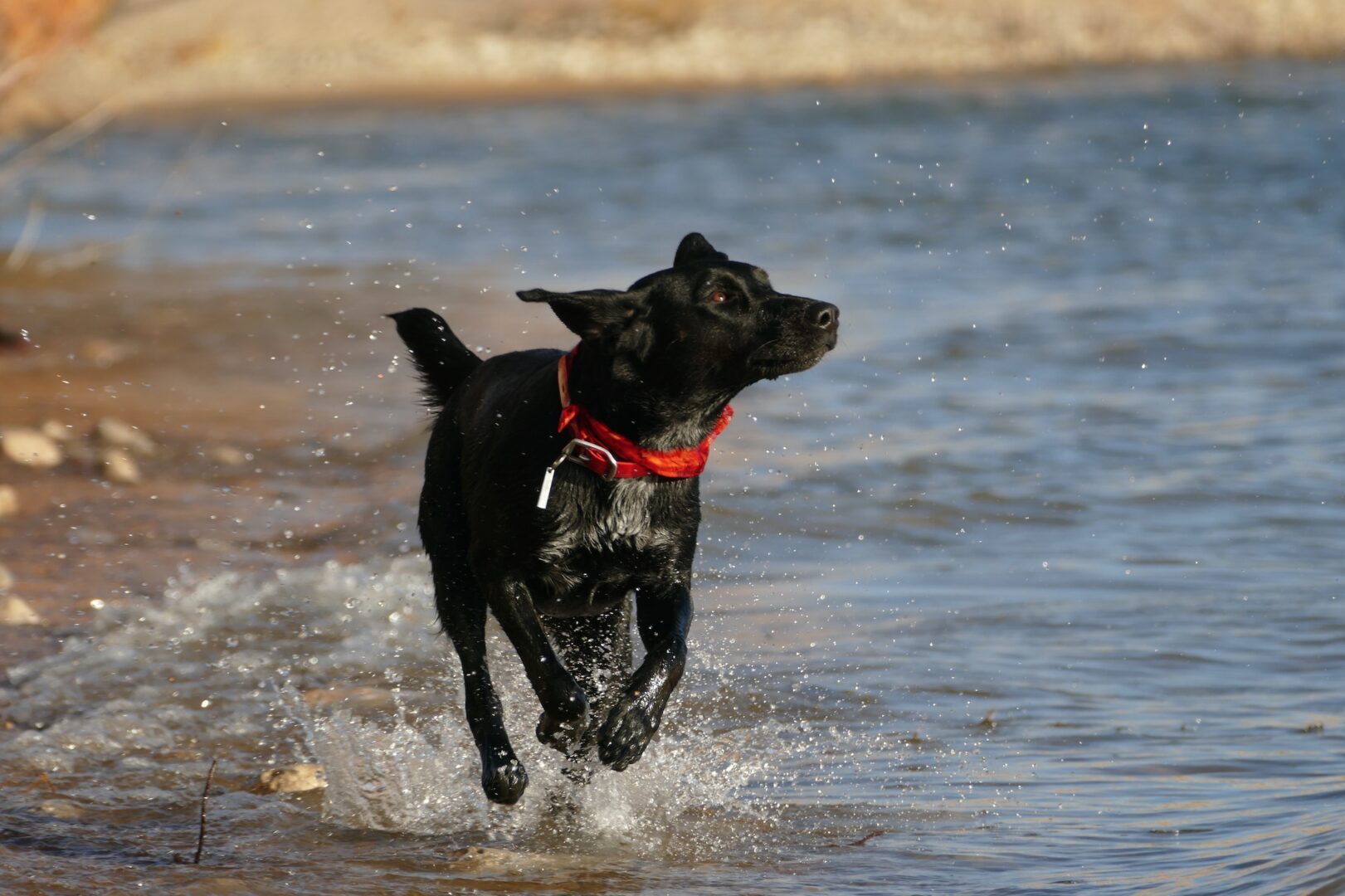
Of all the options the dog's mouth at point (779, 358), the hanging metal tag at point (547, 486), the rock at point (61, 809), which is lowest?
the rock at point (61, 809)

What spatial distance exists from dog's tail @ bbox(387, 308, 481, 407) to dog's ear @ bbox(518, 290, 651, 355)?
0.95 metres

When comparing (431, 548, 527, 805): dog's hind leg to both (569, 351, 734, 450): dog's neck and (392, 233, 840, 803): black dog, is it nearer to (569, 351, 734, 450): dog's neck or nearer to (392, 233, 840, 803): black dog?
(392, 233, 840, 803): black dog

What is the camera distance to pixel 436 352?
5605 millimetres

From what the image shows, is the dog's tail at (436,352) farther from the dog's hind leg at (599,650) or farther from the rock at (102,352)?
the rock at (102,352)

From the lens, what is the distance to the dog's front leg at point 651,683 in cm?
466

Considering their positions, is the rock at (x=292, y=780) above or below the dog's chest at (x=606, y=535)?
below

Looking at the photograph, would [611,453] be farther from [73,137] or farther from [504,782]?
[73,137]

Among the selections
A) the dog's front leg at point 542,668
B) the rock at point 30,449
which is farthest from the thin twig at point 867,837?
the rock at point 30,449

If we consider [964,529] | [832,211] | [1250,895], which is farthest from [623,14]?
[1250,895]

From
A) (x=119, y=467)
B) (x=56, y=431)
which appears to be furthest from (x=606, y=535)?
(x=56, y=431)

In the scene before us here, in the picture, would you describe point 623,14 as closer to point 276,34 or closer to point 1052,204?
point 276,34

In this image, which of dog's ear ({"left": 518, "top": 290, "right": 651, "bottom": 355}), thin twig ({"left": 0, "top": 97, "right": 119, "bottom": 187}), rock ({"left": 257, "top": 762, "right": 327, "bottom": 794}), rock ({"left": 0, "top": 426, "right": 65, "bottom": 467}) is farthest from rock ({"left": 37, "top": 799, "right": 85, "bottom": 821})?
thin twig ({"left": 0, "top": 97, "right": 119, "bottom": 187})

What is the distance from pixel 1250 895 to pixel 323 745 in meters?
2.68

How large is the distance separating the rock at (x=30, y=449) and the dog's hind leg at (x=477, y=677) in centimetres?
427
